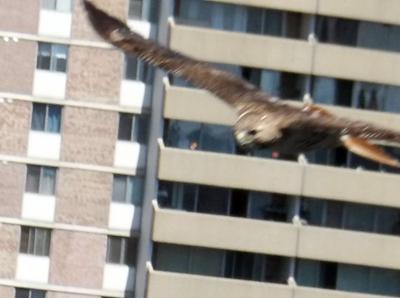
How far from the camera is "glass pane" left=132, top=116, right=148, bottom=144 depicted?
37438 mm

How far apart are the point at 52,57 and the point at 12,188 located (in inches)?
92.0

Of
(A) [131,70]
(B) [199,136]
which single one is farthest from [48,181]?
(B) [199,136]

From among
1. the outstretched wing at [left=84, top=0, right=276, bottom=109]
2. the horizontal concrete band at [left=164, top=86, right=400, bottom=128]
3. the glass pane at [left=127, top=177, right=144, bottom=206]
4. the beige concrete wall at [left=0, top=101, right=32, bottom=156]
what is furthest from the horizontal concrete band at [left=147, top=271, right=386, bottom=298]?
the outstretched wing at [left=84, top=0, right=276, bottom=109]

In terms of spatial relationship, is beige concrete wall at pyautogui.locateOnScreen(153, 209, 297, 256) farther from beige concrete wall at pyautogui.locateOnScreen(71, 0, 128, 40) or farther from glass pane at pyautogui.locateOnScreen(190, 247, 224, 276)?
beige concrete wall at pyautogui.locateOnScreen(71, 0, 128, 40)

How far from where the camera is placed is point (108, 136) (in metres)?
37.3

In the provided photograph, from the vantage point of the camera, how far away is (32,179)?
124ft

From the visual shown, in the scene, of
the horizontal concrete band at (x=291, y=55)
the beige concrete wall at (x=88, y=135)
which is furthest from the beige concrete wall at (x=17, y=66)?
the horizontal concrete band at (x=291, y=55)

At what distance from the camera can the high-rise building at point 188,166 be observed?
119 feet

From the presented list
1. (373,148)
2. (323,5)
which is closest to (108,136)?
(323,5)

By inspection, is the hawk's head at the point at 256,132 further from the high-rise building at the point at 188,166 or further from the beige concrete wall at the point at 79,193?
the beige concrete wall at the point at 79,193

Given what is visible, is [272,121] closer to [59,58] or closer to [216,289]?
[216,289]

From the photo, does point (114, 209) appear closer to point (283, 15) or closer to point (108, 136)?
point (108, 136)

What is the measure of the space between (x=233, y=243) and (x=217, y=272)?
68 centimetres

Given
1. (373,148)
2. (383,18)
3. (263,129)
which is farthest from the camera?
(383,18)
